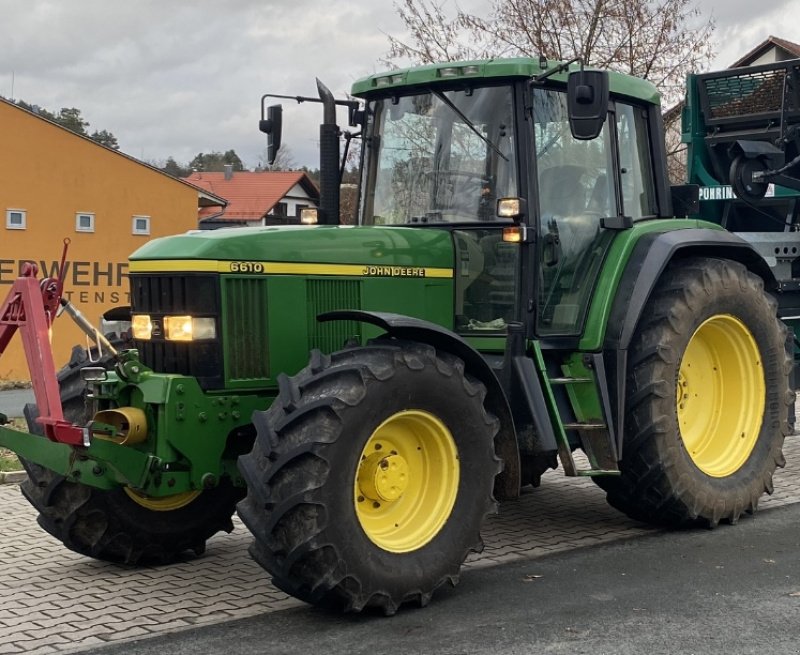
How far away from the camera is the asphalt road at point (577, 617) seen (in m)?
4.89

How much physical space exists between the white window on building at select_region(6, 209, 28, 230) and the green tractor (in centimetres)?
2200

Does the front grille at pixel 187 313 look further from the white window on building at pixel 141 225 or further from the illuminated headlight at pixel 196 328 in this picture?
the white window on building at pixel 141 225

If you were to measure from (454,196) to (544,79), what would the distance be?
83 centimetres

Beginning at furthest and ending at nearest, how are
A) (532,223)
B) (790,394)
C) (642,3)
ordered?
1. (642,3)
2. (790,394)
3. (532,223)

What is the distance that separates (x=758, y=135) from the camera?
30.6 feet

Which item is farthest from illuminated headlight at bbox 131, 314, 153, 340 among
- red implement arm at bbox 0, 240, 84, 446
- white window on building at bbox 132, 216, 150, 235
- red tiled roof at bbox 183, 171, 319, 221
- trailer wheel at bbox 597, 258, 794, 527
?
red tiled roof at bbox 183, 171, 319, 221

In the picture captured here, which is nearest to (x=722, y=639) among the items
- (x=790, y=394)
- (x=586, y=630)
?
(x=586, y=630)

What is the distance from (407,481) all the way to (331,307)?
1088 millimetres

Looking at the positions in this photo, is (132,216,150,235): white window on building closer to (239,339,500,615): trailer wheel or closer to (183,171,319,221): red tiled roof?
(183,171,319,221): red tiled roof

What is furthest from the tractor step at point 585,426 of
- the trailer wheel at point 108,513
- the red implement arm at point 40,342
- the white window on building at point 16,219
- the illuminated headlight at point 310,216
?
the white window on building at point 16,219

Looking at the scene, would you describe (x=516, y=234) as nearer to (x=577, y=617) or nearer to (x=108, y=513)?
(x=577, y=617)

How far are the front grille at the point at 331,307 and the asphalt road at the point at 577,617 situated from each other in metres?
1.41

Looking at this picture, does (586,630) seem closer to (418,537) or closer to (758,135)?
(418,537)

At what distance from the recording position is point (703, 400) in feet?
24.9
